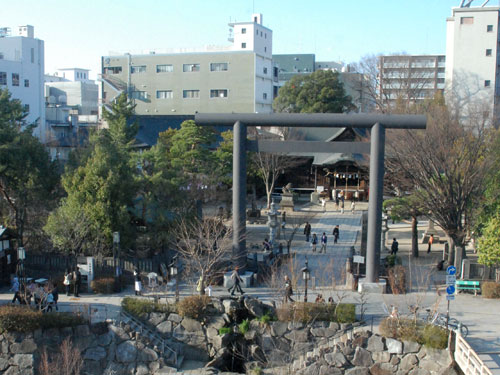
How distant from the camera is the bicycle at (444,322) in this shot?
15.9 meters

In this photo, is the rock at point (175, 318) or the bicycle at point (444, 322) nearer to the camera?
the bicycle at point (444, 322)

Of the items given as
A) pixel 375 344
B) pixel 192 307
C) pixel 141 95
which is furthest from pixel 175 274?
pixel 141 95

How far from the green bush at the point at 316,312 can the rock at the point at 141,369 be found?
4451 mm

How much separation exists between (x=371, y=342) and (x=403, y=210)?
10533 mm

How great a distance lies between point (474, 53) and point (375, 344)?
42.4 m

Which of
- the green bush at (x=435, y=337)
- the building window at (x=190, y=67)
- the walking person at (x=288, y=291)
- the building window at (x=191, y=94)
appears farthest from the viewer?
the building window at (x=191, y=94)

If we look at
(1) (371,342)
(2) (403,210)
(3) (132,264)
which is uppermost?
(2) (403,210)

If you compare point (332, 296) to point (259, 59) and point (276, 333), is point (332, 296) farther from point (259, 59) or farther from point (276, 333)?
point (259, 59)

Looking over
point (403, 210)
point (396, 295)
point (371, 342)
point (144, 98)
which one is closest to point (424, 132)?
point (403, 210)

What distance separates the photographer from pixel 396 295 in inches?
756

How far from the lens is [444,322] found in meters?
16.4

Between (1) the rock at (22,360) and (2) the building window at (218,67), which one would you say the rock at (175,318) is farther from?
(2) the building window at (218,67)

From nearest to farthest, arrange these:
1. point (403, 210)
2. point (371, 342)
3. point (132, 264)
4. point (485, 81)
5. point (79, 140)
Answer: point (371, 342)
point (132, 264)
point (403, 210)
point (79, 140)
point (485, 81)

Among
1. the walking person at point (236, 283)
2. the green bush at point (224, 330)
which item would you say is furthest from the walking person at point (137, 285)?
the green bush at point (224, 330)
